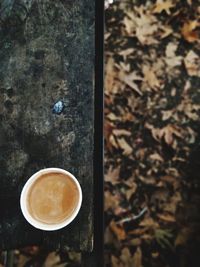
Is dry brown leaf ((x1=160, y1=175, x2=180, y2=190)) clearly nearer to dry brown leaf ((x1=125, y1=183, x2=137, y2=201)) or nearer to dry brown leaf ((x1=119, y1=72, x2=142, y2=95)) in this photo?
dry brown leaf ((x1=125, y1=183, x2=137, y2=201))

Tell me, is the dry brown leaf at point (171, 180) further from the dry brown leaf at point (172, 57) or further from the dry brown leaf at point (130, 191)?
the dry brown leaf at point (172, 57)

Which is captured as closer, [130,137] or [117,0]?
[130,137]

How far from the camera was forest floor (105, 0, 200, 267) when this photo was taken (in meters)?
2.66

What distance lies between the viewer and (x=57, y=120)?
5.85 feet

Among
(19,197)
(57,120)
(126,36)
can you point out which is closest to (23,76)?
(57,120)

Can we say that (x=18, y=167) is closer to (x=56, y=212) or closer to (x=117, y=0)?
(x=56, y=212)

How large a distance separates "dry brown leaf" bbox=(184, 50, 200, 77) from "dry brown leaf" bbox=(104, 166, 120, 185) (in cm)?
109

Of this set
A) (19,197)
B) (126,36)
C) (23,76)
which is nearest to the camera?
(19,197)

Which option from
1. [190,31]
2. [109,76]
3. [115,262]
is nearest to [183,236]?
[115,262]

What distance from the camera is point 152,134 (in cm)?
292

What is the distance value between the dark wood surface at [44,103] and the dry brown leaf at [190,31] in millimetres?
1487

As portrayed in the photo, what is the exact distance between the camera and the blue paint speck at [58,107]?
179cm

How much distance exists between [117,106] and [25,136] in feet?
4.45

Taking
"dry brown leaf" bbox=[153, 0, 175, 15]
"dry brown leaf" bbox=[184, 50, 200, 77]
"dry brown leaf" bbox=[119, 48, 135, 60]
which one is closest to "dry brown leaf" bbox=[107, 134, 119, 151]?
"dry brown leaf" bbox=[119, 48, 135, 60]
